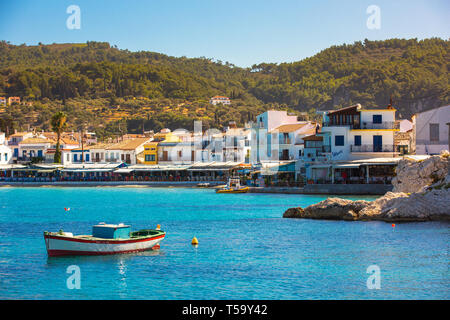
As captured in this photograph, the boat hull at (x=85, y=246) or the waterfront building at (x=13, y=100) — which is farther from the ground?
the waterfront building at (x=13, y=100)

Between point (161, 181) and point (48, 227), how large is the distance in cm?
5261

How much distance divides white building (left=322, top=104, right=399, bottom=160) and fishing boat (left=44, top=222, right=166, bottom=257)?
41353 millimetres

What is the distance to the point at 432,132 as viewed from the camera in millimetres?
61875

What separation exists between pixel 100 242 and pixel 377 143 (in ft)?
148

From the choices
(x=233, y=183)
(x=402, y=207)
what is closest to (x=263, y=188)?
(x=233, y=183)

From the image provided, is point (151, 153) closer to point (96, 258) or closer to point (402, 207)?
point (402, 207)

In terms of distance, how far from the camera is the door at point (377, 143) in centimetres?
6650

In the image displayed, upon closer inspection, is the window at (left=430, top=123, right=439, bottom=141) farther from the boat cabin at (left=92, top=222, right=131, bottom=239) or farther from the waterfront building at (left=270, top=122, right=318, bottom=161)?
the boat cabin at (left=92, top=222, right=131, bottom=239)

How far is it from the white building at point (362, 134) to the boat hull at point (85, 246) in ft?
139

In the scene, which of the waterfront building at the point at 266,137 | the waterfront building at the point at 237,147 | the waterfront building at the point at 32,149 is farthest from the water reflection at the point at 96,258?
the waterfront building at the point at 32,149

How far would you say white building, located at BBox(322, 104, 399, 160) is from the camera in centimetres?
6650

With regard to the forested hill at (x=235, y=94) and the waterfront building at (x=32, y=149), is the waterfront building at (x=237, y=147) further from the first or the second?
the forested hill at (x=235, y=94)

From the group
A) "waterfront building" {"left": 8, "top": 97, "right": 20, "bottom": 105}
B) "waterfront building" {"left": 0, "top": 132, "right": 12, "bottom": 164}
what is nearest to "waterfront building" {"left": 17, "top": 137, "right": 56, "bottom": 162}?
"waterfront building" {"left": 0, "top": 132, "right": 12, "bottom": 164}

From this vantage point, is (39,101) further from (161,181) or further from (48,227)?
(48,227)
